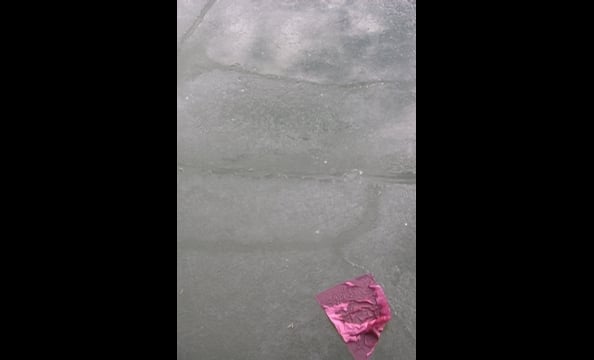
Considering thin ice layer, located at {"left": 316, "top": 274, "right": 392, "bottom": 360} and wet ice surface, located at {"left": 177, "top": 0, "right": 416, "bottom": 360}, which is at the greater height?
wet ice surface, located at {"left": 177, "top": 0, "right": 416, "bottom": 360}

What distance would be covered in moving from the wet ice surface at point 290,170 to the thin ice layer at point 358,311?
0.12ft

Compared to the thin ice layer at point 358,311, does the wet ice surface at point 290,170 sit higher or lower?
higher

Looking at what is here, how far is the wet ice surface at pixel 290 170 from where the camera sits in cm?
208

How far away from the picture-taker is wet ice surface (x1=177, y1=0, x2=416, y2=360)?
6.83 ft

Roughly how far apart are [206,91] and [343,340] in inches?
61.6

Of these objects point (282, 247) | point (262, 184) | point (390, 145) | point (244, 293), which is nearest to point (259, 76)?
point (262, 184)

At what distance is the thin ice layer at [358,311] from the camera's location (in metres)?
2.01

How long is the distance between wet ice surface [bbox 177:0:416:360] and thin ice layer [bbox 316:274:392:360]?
4cm

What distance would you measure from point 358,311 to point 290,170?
81cm

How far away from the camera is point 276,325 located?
6.77ft

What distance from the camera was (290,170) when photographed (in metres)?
2.36

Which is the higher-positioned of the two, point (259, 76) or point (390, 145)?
point (259, 76)

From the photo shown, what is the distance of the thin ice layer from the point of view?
6.60 feet

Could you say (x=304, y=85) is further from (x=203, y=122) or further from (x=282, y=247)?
(x=282, y=247)
